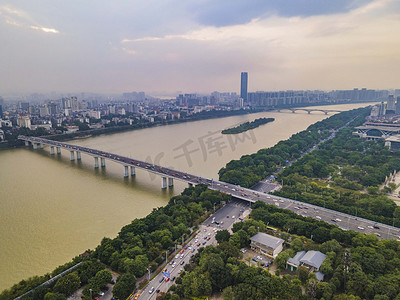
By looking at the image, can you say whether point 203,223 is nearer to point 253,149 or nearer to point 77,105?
point 253,149

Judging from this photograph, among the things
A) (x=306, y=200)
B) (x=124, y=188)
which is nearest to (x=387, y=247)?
(x=306, y=200)

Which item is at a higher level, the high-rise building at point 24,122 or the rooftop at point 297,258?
the high-rise building at point 24,122

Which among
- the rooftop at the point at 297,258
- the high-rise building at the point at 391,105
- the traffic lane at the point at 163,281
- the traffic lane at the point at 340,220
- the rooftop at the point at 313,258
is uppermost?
the high-rise building at the point at 391,105

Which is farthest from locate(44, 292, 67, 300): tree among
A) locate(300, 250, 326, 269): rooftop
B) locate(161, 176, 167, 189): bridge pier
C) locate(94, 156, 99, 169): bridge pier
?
locate(94, 156, 99, 169): bridge pier

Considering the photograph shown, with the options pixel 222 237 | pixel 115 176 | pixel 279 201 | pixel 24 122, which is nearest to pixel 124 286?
pixel 222 237

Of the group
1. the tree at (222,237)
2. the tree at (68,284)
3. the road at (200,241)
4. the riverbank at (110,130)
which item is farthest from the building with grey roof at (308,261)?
the riverbank at (110,130)

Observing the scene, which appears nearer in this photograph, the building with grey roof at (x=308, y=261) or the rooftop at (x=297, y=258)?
the building with grey roof at (x=308, y=261)

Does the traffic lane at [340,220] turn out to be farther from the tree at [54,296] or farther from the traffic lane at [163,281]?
the tree at [54,296]
